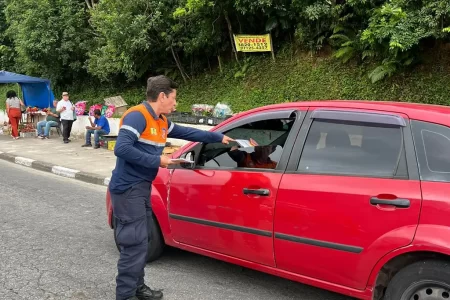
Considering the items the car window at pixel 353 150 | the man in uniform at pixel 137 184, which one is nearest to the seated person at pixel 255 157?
the car window at pixel 353 150

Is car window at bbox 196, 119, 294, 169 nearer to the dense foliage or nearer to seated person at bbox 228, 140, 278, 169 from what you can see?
seated person at bbox 228, 140, 278, 169

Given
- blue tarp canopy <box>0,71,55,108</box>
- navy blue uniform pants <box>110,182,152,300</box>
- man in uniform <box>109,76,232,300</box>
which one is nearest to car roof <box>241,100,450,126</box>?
man in uniform <box>109,76,232,300</box>

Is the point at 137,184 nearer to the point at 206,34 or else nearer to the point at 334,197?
the point at 334,197

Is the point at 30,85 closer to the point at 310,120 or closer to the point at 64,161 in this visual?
the point at 64,161

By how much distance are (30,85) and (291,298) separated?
16213 millimetres

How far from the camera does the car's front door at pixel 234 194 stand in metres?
3.26

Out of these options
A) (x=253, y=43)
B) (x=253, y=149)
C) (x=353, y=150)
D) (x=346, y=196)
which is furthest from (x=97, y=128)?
(x=346, y=196)

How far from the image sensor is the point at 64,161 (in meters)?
10.3

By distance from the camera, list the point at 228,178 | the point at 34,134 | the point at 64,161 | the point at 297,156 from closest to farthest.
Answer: the point at 297,156
the point at 228,178
the point at 64,161
the point at 34,134

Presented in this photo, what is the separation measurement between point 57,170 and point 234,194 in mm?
7072

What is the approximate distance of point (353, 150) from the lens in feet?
9.97

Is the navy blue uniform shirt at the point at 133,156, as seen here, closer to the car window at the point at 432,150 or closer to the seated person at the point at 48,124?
the car window at the point at 432,150

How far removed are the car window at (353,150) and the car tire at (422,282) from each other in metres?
0.57

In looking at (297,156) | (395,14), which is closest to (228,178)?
(297,156)
